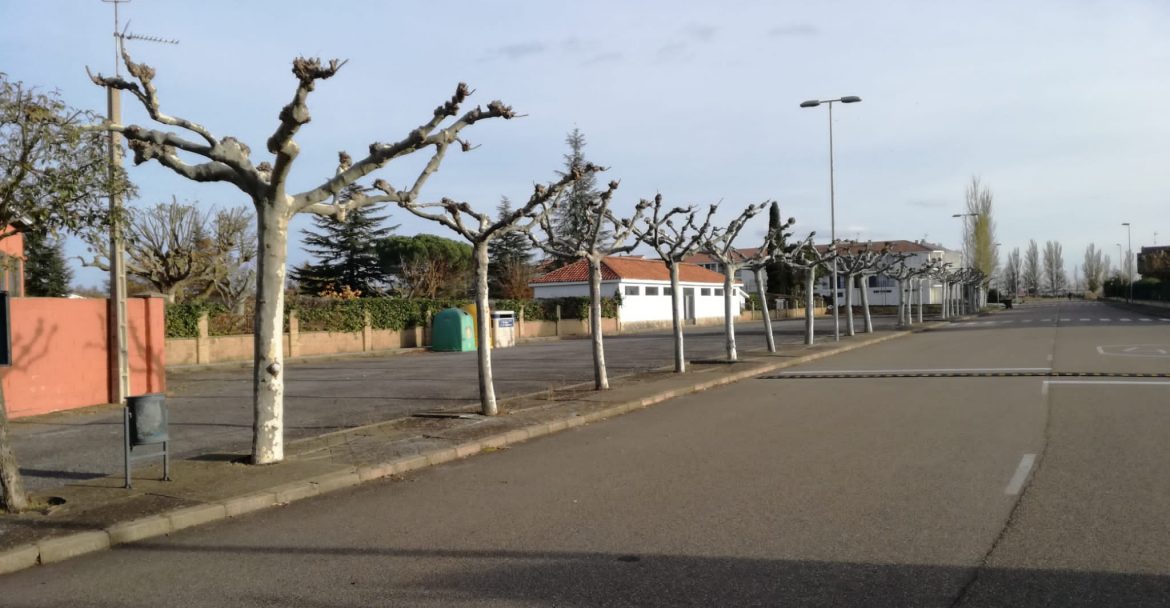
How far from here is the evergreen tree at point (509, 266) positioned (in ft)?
207

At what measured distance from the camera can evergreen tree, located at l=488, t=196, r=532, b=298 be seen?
207 ft

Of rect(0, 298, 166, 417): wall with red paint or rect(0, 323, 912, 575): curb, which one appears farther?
rect(0, 298, 166, 417): wall with red paint

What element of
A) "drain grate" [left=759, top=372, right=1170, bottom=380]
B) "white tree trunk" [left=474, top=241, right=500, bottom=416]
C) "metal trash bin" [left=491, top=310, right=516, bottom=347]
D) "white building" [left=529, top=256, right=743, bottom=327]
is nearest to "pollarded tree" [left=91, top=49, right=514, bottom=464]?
"white tree trunk" [left=474, top=241, right=500, bottom=416]

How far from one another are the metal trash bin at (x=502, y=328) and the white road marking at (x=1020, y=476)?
26.9 meters

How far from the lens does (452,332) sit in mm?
33125

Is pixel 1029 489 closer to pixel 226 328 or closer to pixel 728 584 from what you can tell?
pixel 728 584

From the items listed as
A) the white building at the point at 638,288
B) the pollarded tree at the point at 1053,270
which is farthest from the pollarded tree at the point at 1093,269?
the white building at the point at 638,288

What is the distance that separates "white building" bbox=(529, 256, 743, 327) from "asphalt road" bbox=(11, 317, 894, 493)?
2330 centimetres

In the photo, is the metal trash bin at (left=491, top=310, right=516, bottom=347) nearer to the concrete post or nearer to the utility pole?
the concrete post

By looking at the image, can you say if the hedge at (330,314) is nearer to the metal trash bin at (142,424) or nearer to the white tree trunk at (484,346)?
the white tree trunk at (484,346)

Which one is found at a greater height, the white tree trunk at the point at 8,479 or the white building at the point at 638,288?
the white building at the point at 638,288

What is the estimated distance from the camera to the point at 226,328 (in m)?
26.5

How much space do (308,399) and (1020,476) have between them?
1222cm

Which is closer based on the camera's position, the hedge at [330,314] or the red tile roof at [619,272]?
the hedge at [330,314]
